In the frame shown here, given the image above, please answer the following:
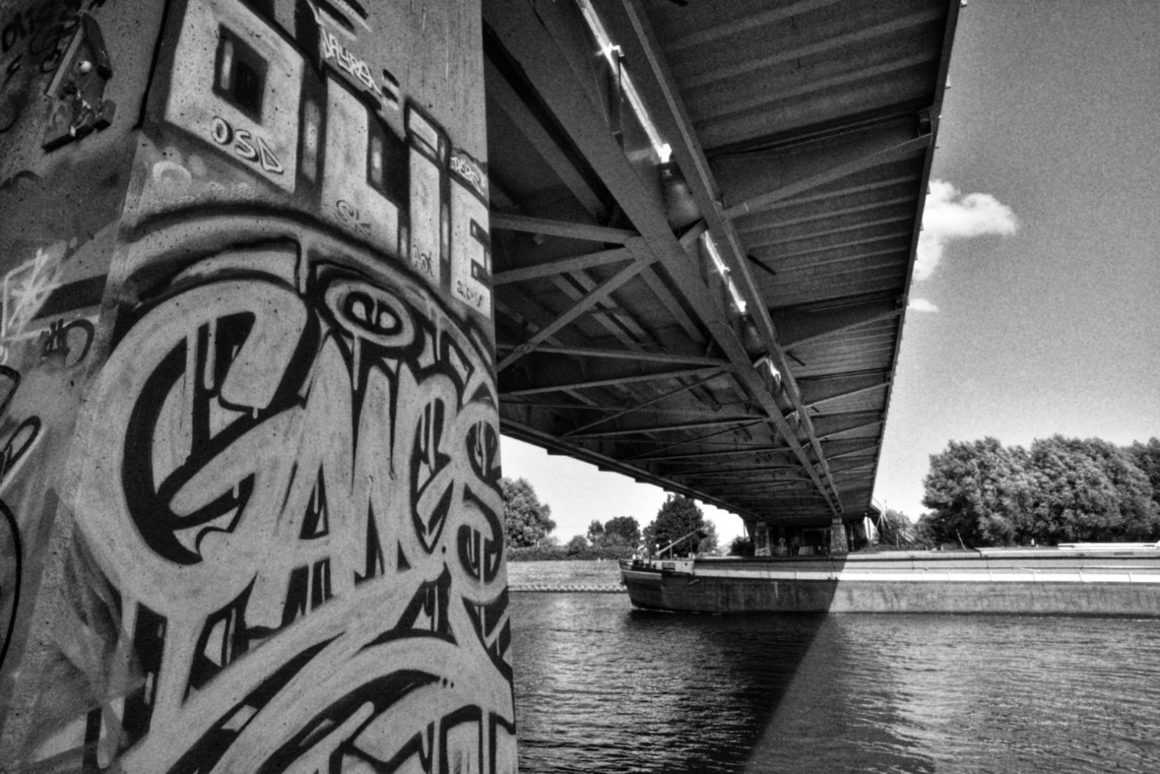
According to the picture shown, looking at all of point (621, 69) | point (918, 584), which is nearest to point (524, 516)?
point (918, 584)

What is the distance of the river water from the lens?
11.3m

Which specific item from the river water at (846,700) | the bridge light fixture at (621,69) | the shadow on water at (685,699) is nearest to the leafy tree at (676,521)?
the shadow on water at (685,699)

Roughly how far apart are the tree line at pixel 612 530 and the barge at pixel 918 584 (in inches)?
2164

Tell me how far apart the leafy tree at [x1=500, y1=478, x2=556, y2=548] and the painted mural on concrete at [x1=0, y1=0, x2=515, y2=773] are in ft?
332

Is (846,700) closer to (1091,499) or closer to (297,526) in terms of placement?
(297,526)

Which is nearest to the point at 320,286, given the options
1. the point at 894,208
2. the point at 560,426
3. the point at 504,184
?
the point at 504,184

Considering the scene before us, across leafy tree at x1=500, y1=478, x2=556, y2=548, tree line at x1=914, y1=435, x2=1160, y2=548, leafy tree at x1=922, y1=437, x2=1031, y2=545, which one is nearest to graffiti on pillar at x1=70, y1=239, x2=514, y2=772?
tree line at x1=914, y1=435, x2=1160, y2=548

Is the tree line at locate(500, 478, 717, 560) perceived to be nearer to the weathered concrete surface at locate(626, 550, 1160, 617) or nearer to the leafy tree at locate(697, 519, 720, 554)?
the leafy tree at locate(697, 519, 720, 554)

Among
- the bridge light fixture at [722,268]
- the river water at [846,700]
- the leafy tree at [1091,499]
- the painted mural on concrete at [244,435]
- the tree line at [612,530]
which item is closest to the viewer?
the painted mural on concrete at [244,435]

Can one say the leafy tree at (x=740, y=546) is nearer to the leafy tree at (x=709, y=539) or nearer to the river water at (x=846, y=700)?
the leafy tree at (x=709, y=539)

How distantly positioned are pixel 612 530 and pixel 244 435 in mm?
135715

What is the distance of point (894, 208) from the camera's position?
27.7 feet

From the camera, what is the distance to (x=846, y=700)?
50.1ft

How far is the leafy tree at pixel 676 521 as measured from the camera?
378ft
